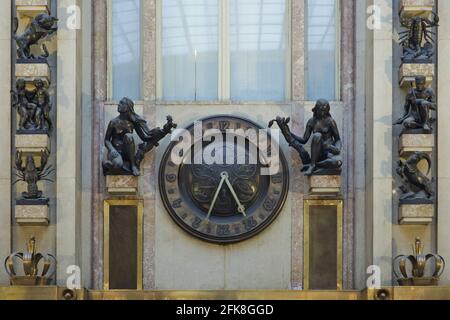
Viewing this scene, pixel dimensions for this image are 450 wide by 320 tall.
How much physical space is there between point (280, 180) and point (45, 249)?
3587mm

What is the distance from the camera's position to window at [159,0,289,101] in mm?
21984

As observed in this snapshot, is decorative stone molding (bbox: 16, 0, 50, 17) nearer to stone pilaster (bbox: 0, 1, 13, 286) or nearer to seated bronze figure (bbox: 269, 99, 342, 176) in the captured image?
stone pilaster (bbox: 0, 1, 13, 286)

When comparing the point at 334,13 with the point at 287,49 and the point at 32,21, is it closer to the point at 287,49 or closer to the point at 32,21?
the point at 287,49

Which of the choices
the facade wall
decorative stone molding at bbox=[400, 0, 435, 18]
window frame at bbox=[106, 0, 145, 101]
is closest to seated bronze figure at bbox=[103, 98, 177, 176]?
the facade wall

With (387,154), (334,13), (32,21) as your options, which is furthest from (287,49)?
(32,21)

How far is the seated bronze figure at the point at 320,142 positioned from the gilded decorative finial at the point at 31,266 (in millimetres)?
3881

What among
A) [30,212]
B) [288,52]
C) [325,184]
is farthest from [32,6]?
[325,184]

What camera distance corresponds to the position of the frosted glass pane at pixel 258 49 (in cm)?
2200

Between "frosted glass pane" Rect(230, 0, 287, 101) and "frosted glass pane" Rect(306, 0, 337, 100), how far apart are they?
0.40 meters

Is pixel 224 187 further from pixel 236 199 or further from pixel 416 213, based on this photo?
pixel 416 213

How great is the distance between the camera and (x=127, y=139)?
2122 cm

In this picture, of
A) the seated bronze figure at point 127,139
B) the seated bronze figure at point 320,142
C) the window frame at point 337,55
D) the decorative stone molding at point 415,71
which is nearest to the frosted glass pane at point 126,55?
the seated bronze figure at point 127,139
